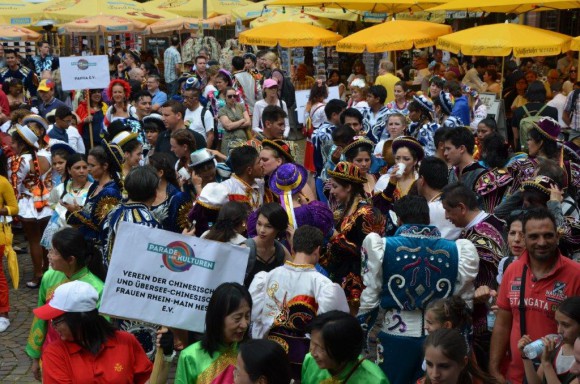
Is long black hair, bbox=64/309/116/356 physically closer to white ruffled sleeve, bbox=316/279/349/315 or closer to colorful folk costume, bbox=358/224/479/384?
white ruffled sleeve, bbox=316/279/349/315

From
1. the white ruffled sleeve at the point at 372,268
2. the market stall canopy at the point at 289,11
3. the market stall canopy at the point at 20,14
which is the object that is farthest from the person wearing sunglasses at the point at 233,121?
the market stall canopy at the point at 20,14

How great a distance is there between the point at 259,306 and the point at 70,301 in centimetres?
124

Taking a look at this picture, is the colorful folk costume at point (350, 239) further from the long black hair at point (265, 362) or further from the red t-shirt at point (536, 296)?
the long black hair at point (265, 362)

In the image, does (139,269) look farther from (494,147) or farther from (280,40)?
(280,40)

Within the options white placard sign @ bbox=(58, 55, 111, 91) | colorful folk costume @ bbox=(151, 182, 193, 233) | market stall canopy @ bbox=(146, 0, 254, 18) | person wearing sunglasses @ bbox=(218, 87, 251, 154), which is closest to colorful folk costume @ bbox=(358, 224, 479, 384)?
colorful folk costume @ bbox=(151, 182, 193, 233)

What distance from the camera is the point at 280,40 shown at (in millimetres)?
18109

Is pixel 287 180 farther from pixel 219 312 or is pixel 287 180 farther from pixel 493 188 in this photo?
pixel 219 312

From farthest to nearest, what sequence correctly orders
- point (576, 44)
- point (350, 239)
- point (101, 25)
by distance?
point (101, 25)
point (576, 44)
point (350, 239)

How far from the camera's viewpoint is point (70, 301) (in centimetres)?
520

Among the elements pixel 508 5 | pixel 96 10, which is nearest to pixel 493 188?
pixel 508 5

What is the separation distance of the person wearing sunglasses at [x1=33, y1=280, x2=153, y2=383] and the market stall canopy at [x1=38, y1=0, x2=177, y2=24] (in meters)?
22.0

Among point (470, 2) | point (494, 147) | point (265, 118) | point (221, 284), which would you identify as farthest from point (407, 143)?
point (470, 2)

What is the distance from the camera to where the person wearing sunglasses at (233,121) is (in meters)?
13.6

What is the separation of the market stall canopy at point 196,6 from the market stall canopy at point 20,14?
3.97m
